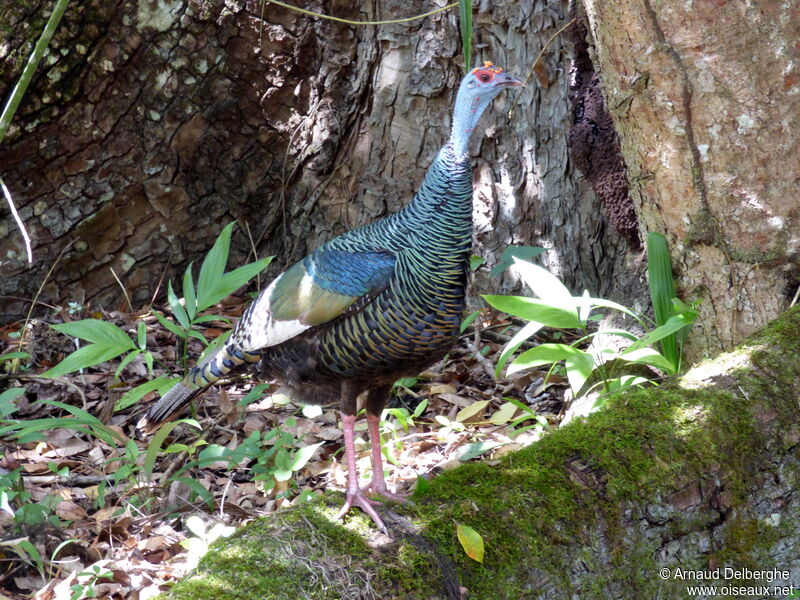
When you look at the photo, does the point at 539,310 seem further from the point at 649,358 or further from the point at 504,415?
the point at 504,415

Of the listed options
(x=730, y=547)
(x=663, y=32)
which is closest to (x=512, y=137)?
(x=663, y=32)

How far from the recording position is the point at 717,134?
3844 millimetres

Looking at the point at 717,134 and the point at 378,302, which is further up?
the point at 717,134

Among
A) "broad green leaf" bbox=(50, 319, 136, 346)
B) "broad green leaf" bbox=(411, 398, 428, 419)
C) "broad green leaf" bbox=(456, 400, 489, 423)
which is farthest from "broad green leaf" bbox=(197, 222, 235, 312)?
"broad green leaf" bbox=(456, 400, 489, 423)

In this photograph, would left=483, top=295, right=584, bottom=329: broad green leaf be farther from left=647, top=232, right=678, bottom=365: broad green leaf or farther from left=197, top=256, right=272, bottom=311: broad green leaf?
left=197, top=256, right=272, bottom=311: broad green leaf

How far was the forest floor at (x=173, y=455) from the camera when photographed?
353cm

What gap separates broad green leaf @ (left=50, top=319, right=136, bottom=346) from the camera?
4.21 m

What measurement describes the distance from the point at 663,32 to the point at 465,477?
218 centimetres

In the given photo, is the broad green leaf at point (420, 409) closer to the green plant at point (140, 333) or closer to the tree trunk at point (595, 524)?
the green plant at point (140, 333)

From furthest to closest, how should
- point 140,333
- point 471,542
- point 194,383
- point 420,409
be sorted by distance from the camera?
point 420,409, point 140,333, point 194,383, point 471,542

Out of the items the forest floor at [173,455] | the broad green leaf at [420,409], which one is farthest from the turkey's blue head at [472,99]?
the broad green leaf at [420,409]

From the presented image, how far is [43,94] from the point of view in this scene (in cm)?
544

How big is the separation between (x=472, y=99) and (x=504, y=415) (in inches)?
70.2

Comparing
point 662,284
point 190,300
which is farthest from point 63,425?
point 662,284
